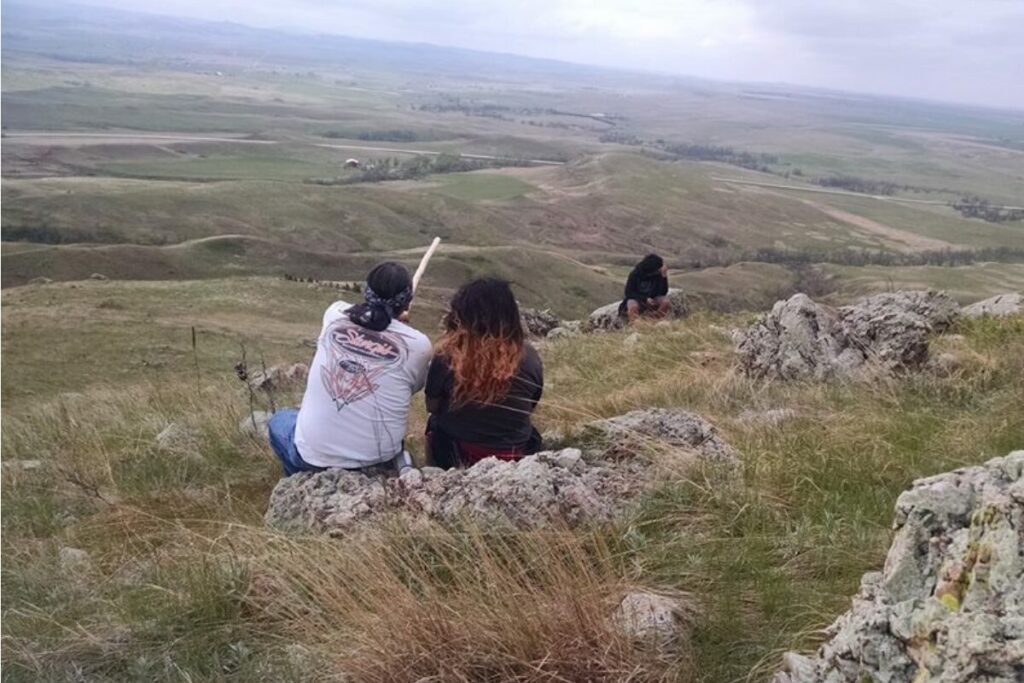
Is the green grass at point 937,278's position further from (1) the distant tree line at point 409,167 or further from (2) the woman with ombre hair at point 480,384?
(2) the woman with ombre hair at point 480,384

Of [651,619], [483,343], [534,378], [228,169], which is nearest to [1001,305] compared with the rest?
[534,378]

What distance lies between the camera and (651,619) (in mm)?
3111

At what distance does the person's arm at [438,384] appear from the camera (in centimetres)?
574

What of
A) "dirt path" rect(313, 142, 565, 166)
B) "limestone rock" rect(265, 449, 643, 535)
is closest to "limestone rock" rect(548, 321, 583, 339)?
"limestone rock" rect(265, 449, 643, 535)

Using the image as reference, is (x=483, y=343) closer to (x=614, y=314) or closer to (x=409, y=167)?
(x=614, y=314)

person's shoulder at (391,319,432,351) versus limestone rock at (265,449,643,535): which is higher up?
person's shoulder at (391,319,432,351)

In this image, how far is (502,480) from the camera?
441 centimetres

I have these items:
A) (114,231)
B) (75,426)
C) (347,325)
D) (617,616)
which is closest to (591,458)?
(347,325)

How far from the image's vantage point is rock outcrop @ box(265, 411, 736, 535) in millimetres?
4270

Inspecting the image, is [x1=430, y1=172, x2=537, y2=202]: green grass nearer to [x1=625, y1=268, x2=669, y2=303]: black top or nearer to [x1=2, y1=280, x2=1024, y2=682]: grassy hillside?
[x1=625, y1=268, x2=669, y2=303]: black top

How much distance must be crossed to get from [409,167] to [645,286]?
137 metres

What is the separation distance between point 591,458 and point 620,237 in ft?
396

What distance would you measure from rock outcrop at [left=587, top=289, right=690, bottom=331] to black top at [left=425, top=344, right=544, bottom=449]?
455 inches

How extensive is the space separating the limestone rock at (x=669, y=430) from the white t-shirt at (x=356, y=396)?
129 cm
